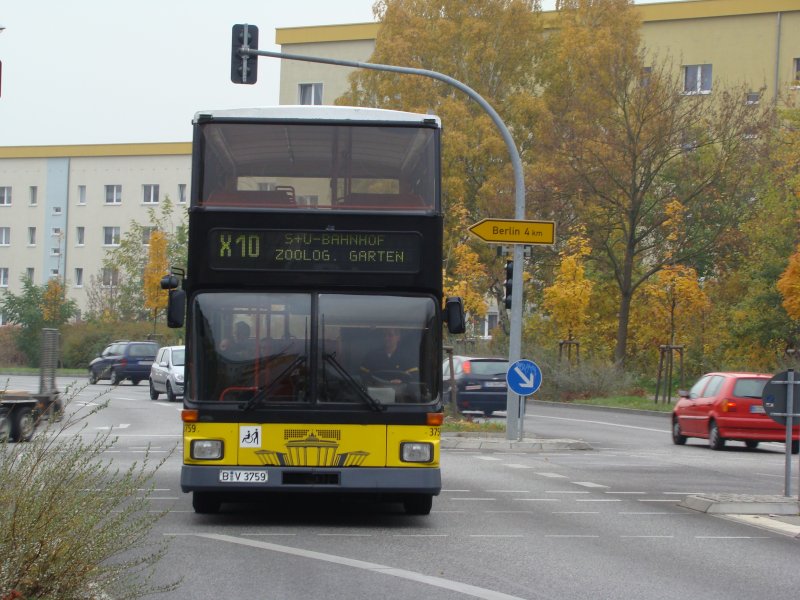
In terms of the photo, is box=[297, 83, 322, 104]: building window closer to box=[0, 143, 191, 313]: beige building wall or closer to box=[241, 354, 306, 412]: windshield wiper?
box=[0, 143, 191, 313]: beige building wall

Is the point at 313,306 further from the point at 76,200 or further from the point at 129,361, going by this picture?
the point at 76,200

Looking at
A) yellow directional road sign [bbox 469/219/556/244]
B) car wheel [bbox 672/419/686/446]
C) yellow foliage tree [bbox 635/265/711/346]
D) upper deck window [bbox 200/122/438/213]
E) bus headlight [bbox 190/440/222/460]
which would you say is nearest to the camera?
bus headlight [bbox 190/440/222/460]

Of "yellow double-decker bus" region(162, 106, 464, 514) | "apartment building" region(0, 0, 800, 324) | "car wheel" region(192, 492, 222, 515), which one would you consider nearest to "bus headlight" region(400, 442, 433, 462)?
"yellow double-decker bus" region(162, 106, 464, 514)

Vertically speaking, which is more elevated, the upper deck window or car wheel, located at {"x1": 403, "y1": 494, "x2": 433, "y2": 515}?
the upper deck window

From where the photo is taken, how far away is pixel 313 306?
1255 cm

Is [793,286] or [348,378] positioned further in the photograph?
[793,286]

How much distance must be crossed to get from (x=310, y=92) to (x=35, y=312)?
18.2 metres

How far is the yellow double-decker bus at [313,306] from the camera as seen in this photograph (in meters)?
12.3

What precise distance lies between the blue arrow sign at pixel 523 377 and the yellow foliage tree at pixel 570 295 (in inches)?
808

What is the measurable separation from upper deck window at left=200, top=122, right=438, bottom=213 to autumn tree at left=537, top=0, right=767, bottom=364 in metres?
30.2

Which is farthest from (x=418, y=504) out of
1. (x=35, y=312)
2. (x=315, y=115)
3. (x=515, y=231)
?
(x=35, y=312)

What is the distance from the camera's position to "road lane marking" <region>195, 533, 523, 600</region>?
8.90m

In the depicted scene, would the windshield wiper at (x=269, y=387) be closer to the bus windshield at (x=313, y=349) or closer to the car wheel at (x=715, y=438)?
the bus windshield at (x=313, y=349)

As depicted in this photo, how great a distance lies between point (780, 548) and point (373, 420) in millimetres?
3612
